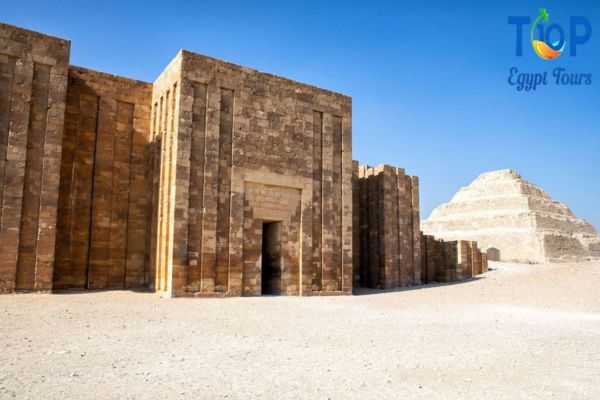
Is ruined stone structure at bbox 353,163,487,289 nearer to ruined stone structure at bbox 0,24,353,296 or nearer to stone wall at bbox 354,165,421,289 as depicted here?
stone wall at bbox 354,165,421,289

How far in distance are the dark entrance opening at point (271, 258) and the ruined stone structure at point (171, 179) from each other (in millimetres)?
72

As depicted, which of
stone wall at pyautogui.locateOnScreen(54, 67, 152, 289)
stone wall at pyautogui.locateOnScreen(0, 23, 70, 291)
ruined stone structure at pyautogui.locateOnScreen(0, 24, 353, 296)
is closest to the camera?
stone wall at pyautogui.locateOnScreen(0, 23, 70, 291)

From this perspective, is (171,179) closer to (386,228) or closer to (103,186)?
(103,186)

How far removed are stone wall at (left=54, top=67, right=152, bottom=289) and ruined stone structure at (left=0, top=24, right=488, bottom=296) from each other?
0.04 m

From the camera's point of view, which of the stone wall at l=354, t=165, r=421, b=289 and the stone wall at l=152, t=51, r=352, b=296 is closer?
the stone wall at l=152, t=51, r=352, b=296

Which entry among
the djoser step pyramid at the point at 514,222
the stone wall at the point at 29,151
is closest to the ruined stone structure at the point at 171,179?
the stone wall at the point at 29,151

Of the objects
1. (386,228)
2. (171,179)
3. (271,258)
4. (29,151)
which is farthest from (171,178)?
(386,228)

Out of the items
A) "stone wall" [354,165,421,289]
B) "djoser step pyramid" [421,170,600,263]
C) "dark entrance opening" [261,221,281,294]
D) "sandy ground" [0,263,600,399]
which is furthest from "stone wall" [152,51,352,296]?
"djoser step pyramid" [421,170,600,263]

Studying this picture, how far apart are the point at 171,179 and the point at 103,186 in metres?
2.92

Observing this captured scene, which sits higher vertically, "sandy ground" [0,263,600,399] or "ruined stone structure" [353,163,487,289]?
"ruined stone structure" [353,163,487,289]

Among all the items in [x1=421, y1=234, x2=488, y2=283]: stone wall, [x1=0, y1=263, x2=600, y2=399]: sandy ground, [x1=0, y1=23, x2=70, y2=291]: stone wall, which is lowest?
[x1=0, y1=263, x2=600, y2=399]: sandy ground

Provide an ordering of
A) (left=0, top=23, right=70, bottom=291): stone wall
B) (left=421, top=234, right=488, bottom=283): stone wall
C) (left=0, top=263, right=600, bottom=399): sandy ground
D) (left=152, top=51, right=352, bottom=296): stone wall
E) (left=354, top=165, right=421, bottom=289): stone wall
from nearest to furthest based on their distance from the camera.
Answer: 1. (left=0, top=263, right=600, bottom=399): sandy ground
2. (left=0, top=23, right=70, bottom=291): stone wall
3. (left=152, top=51, right=352, bottom=296): stone wall
4. (left=354, top=165, right=421, bottom=289): stone wall
5. (left=421, top=234, right=488, bottom=283): stone wall

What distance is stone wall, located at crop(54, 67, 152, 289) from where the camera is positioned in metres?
15.1

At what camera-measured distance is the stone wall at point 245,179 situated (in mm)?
14281
